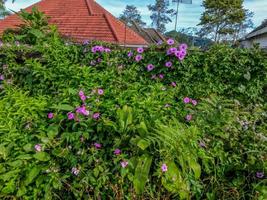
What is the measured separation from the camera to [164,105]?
2771 mm

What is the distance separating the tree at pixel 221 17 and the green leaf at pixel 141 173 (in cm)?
2375

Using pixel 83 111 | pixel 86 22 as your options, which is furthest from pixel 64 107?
pixel 86 22

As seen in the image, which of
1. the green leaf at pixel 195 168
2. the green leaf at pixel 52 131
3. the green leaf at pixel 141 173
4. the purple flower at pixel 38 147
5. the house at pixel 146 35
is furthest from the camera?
the house at pixel 146 35

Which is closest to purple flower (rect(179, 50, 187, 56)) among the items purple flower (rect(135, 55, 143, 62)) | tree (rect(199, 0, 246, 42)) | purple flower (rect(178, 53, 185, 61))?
purple flower (rect(178, 53, 185, 61))

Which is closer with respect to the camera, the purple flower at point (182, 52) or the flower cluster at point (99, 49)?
the purple flower at point (182, 52)

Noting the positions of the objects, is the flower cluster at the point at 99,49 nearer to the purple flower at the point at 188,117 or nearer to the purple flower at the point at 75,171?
the purple flower at the point at 188,117

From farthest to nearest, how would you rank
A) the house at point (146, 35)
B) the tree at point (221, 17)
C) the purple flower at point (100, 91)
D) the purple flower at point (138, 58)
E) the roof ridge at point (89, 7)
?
the tree at point (221, 17), the roof ridge at point (89, 7), the house at point (146, 35), the purple flower at point (138, 58), the purple flower at point (100, 91)

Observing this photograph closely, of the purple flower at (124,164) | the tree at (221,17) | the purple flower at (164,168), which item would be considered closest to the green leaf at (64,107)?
the purple flower at (124,164)

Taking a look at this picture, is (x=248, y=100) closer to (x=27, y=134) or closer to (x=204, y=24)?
(x=27, y=134)

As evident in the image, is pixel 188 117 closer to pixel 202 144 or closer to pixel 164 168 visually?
pixel 202 144

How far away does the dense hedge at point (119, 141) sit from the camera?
6.81 ft

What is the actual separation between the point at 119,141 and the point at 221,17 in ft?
83.7

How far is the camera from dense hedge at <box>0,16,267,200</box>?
2.08m

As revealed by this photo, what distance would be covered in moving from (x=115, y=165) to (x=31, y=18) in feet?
11.9
